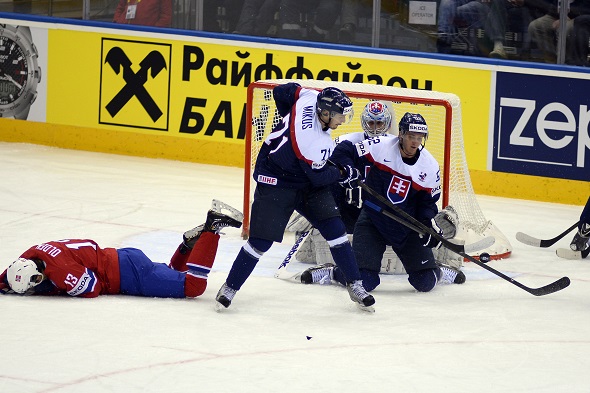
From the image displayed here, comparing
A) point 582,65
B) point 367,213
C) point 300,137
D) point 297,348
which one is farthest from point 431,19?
point 297,348

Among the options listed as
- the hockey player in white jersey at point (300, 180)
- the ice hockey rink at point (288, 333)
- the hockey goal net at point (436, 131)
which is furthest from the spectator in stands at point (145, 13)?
the hockey player in white jersey at point (300, 180)

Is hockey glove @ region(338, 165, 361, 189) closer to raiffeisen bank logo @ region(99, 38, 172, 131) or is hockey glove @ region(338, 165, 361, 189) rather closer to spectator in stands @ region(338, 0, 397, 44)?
spectator in stands @ region(338, 0, 397, 44)

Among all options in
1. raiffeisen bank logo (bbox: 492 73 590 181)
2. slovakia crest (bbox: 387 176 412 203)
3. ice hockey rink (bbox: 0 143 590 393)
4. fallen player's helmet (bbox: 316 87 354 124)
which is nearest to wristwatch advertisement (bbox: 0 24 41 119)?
ice hockey rink (bbox: 0 143 590 393)

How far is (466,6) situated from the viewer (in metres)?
9.02

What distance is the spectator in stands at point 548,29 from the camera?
876cm

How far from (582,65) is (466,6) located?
3.28 ft

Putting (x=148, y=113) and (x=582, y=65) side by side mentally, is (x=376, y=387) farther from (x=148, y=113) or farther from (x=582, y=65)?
(x=148, y=113)

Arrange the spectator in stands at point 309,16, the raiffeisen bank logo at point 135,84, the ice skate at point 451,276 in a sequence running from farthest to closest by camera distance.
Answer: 1. the raiffeisen bank logo at point 135,84
2. the spectator in stands at point 309,16
3. the ice skate at point 451,276

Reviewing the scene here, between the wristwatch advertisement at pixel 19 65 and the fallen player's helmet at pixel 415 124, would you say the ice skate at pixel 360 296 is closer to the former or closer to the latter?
the fallen player's helmet at pixel 415 124

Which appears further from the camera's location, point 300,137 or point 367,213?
point 367,213

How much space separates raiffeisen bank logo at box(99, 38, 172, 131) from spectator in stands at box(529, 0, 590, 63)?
10.2ft

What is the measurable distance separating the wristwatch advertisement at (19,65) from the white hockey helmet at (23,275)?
16.8 ft

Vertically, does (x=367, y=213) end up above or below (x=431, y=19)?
below

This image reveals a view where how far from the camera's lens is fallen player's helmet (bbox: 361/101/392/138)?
6.65 metres
